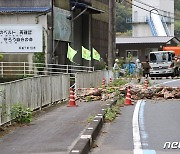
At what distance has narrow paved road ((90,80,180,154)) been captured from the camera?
10.4 m

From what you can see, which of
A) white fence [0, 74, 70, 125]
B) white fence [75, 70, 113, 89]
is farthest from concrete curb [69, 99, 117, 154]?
white fence [75, 70, 113, 89]

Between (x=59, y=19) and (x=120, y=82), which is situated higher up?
(x=59, y=19)

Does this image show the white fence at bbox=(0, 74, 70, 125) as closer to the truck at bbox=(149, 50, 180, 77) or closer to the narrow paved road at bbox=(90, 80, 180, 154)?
the narrow paved road at bbox=(90, 80, 180, 154)

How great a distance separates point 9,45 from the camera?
95.3 ft

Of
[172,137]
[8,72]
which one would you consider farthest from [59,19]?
[172,137]

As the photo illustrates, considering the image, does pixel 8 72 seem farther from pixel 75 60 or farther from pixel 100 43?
pixel 100 43

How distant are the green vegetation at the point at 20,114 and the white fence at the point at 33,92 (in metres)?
0.18

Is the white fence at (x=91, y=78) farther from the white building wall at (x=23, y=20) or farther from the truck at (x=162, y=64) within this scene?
the truck at (x=162, y=64)

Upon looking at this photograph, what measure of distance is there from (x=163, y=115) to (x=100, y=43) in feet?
111

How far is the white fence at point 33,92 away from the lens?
44.4 feet

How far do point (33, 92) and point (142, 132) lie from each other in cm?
535

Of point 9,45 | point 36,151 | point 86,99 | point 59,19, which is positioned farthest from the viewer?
point 59,19

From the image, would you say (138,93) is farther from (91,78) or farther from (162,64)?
(162,64)

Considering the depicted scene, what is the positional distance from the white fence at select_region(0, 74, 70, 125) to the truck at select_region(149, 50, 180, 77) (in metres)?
25.5
